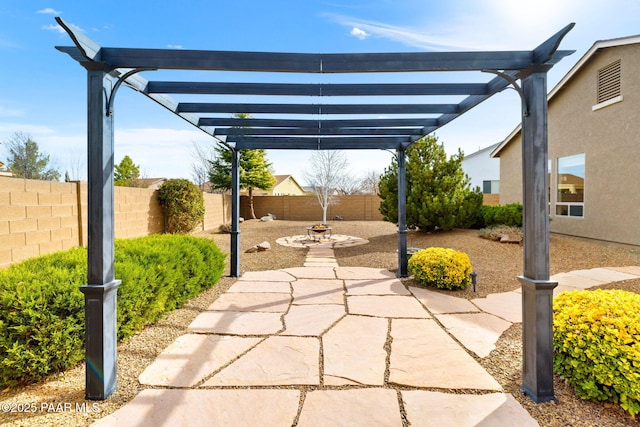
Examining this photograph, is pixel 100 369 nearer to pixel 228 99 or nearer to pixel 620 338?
pixel 228 99

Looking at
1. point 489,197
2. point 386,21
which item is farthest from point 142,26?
point 489,197

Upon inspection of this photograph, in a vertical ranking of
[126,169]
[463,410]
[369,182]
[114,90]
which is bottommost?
[463,410]

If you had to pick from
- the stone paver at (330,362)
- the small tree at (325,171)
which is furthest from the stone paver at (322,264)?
the small tree at (325,171)

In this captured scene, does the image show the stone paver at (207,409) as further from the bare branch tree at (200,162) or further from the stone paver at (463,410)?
the bare branch tree at (200,162)

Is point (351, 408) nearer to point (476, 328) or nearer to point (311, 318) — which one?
point (311, 318)

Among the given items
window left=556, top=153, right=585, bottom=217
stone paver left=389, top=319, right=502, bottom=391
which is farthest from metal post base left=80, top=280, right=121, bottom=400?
window left=556, top=153, right=585, bottom=217

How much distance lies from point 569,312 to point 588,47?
952 cm

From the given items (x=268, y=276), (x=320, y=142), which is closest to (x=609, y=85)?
(x=320, y=142)

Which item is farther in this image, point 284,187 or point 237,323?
point 284,187

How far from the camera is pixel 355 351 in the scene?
2.96 m

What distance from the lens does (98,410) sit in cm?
214

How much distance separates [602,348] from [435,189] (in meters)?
7.69

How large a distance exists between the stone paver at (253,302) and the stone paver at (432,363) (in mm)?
1561

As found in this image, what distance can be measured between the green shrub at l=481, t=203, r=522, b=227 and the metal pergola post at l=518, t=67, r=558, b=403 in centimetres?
811
